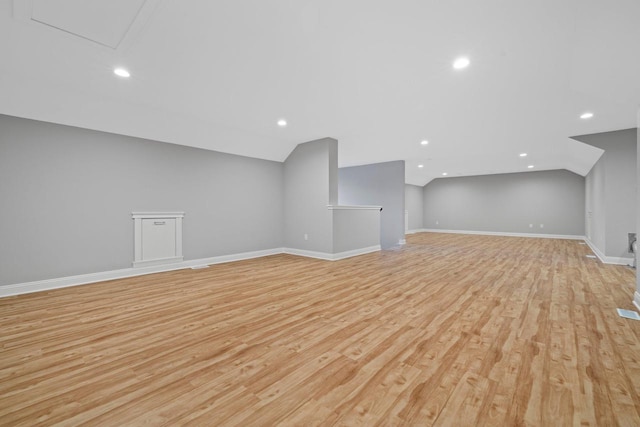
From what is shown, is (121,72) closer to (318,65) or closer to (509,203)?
(318,65)

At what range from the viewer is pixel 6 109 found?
299cm

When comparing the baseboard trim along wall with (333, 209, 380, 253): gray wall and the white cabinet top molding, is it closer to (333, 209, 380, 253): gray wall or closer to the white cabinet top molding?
(333, 209, 380, 253): gray wall

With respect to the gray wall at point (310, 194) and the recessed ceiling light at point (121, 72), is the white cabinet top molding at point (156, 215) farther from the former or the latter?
the gray wall at point (310, 194)

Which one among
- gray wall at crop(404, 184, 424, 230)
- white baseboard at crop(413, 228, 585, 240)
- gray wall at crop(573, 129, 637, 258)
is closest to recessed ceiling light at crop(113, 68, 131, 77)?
gray wall at crop(573, 129, 637, 258)

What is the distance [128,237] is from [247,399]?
3650 mm

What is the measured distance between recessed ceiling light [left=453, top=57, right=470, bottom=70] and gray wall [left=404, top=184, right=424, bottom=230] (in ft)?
27.1

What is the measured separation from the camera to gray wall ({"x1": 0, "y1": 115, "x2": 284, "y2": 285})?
10.2 feet

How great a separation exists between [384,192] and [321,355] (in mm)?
6505

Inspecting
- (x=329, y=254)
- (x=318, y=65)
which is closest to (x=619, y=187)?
(x=329, y=254)

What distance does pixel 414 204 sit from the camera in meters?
11.4

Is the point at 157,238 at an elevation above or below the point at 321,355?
above

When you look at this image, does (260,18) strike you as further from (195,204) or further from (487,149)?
(487,149)

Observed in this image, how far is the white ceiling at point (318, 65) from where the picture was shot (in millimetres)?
1968

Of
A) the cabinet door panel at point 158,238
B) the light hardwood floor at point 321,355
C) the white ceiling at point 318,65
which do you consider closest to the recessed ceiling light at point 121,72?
the white ceiling at point 318,65
